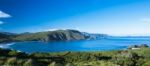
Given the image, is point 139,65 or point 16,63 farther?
point 139,65

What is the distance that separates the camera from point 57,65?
1891 centimetres

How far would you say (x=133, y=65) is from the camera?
82125mm

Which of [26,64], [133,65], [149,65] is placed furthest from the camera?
[133,65]

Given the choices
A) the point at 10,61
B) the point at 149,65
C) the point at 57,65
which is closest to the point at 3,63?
the point at 10,61

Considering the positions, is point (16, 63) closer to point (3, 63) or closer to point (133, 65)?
point (3, 63)

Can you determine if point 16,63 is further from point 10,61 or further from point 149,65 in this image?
point 149,65

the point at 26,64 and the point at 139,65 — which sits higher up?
the point at 26,64

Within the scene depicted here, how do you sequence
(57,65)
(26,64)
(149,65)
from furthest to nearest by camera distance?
(149,65), (57,65), (26,64)

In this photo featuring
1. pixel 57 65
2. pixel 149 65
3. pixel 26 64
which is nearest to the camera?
pixel 26 64

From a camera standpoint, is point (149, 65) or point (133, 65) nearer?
point (149, 65)

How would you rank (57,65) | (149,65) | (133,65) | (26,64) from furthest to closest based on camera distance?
(133,65) < (149,65) < (57,65) < (26,64)

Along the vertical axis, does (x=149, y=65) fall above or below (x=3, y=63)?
below

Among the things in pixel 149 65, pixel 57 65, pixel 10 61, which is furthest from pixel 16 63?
pixel 149 65

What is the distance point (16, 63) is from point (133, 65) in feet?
223
